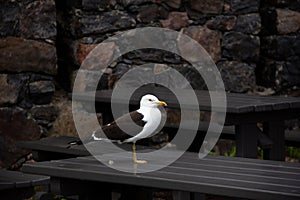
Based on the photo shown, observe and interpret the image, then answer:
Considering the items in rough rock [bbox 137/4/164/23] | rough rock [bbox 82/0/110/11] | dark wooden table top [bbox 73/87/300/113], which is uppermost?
rough rock [bbox 82/0/110/11]

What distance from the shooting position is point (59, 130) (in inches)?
227

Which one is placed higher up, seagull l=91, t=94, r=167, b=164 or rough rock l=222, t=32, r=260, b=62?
rough rock l=222, t=32, r=260, b=62

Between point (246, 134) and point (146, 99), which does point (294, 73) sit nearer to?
point (246, 134)

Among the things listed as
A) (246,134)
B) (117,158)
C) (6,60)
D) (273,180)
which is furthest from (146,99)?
(6,60)

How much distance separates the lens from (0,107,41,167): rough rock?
545 centimetres

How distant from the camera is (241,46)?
6.30m

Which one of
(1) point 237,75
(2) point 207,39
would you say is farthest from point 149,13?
(1) point 237,75

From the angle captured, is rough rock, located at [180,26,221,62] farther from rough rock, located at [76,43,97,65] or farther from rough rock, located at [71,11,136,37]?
rough rock, located at [76,43,97,65]

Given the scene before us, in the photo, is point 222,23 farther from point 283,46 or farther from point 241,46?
point 283,46

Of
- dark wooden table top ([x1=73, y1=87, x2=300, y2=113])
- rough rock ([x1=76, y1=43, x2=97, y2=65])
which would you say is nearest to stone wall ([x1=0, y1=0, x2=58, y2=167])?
rough rock ([x1=76, y1=43, x2=97, y2=65])

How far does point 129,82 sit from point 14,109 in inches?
37.8

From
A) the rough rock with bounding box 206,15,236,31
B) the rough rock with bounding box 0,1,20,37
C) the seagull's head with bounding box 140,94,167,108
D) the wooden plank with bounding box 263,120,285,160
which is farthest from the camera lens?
the rough rock with bounding box 206,15,236,31

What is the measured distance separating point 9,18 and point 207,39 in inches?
64.4

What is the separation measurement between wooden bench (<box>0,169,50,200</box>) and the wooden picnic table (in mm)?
1339
